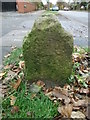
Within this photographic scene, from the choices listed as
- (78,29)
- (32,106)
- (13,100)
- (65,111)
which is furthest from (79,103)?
(78,29)

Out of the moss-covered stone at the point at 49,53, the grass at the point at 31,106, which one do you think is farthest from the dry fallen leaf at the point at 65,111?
the moss-covered stone at the point at 49,53

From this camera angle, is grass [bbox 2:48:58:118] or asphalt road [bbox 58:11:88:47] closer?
grass [bbox 2:48:58:118]

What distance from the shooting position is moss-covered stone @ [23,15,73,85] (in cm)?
370

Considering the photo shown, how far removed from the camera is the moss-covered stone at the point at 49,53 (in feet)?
12.1

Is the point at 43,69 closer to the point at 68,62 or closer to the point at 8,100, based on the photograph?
the point at 68,62

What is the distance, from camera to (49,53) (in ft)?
12.2

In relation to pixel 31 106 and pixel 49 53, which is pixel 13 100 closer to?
pixel 31 106

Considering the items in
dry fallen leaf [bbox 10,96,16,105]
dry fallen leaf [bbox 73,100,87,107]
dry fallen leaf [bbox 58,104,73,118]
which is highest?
dry fallen leaf [bbox 10,96,16,105]

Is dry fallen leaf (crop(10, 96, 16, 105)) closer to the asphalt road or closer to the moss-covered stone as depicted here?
the moss-covered stone

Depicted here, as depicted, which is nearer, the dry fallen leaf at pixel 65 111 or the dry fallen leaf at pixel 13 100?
the dry fallen leaf at pixel 65 111

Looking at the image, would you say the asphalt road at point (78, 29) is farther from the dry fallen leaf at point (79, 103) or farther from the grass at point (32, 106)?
the grass at point (32, 106)

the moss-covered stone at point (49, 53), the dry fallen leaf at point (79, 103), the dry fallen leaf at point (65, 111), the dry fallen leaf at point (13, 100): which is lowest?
the dry fallen leaf at point (65, 111)

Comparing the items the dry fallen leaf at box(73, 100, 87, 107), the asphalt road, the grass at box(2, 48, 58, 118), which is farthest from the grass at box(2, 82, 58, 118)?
the asphalt road

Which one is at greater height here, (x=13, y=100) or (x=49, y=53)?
(x=49, y=53)
